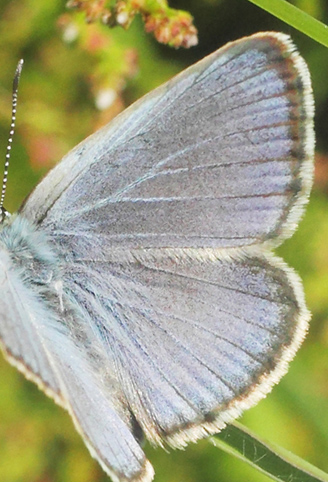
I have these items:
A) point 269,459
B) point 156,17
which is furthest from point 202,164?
point 269,459

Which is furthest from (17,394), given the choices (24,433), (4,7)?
(4,7)

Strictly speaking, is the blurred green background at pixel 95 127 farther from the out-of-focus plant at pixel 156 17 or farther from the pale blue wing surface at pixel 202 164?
the pale blue wing surface at pixel 202 164

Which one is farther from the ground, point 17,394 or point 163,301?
point 163,301

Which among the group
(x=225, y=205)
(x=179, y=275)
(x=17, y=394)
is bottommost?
(x=17, y=394)

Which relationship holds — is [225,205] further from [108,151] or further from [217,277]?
[108,151]

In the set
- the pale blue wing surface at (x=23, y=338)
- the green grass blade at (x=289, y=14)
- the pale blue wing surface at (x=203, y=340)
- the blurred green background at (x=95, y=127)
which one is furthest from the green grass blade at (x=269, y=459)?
the green grass blade at (x=289, y=14)

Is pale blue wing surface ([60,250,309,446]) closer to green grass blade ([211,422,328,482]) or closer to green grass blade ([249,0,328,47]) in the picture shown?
green grass blade ([211,422,328,482])

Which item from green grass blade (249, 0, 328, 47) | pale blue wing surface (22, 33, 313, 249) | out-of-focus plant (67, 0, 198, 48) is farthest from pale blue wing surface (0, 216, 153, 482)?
green grass blade (249, 0, 328, 47)
